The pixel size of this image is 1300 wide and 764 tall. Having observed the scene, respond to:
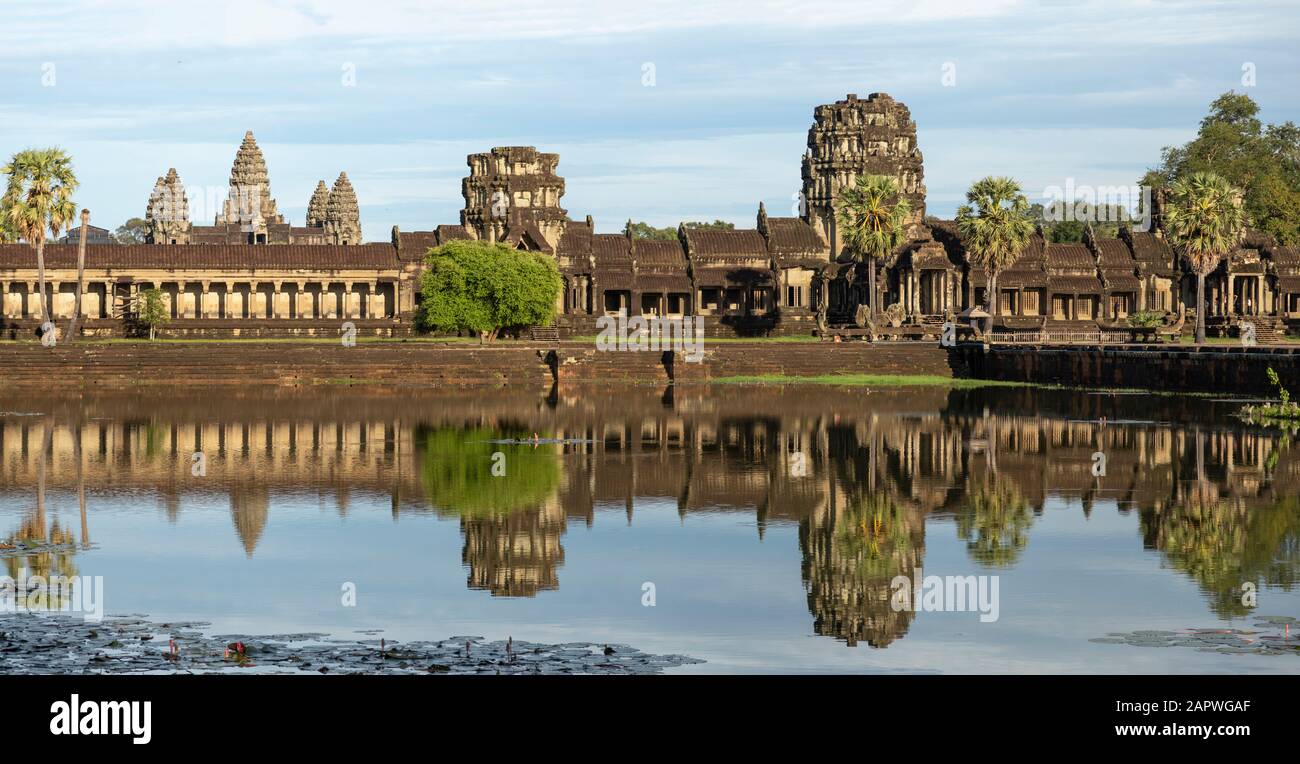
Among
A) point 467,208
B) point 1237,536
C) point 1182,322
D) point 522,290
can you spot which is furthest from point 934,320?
point 1237,536

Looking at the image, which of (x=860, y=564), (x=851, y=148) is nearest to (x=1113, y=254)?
(x=851, y=148)

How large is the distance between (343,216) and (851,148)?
74514mm

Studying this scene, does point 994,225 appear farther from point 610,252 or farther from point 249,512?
point 249,512

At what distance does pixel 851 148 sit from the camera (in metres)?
108

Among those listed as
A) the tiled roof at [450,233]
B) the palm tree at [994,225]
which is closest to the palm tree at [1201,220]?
the palm tree at [994,225]

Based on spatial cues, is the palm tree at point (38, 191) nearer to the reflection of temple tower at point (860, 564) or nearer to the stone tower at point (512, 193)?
the stone tower at point (512, 193)

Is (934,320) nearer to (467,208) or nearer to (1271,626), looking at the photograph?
(467,208)

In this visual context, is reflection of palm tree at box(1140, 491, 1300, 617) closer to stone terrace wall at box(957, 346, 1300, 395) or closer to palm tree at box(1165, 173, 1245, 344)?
stone terrace wall at box(957, 346, 1300, 395)

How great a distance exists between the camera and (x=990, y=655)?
1972 cm

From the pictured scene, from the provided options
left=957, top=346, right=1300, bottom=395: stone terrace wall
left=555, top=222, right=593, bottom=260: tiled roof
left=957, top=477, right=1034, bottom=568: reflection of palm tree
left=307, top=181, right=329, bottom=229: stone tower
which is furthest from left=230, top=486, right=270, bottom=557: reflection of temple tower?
left=307, top=181, right=329, bottom=229: stone tower

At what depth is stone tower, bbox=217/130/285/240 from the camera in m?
174

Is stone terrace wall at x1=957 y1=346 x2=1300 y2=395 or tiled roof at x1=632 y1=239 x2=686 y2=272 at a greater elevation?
tiled roof at x1=632 y1=239 x2=686 y2=272

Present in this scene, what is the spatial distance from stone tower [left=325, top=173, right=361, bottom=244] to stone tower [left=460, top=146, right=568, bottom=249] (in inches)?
2576
